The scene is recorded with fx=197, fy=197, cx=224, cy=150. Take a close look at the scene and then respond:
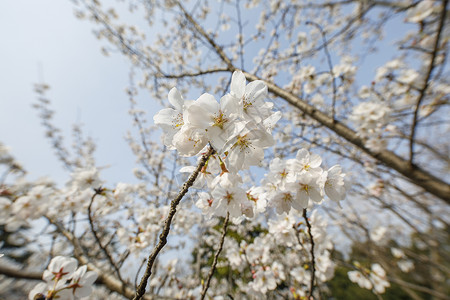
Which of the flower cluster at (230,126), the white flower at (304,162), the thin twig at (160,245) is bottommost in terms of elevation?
the white flower at (304,162)

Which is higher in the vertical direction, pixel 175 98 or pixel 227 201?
pixel 175 98

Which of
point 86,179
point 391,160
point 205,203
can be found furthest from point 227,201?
point 391,160

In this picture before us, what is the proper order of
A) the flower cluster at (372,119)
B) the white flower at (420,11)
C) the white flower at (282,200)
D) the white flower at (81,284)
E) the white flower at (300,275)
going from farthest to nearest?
the white flower at (300,275) → the flower cluster at (372,119) → the white flower at (420,11) → the white flower at (81,284) → the white flower at (282,200)

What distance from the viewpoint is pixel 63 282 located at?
1.30 meters

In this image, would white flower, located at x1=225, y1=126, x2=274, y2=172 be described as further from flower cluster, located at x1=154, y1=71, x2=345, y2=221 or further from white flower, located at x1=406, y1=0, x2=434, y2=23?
white flower, located at x1=406, y1=0, x2=434, y2=23

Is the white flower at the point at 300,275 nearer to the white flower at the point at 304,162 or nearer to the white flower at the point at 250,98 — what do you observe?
the white flower at the point at 304,162

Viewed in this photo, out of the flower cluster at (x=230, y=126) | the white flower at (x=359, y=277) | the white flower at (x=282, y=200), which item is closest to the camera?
the flower cluster at (x=230, y=126)

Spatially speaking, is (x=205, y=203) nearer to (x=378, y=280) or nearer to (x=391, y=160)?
(x=391, y=160)

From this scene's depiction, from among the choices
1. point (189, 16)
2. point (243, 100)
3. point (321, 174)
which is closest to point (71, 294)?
point (243, 100)

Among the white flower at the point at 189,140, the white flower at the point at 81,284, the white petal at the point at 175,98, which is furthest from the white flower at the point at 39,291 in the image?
the white petal at the point at 175,98

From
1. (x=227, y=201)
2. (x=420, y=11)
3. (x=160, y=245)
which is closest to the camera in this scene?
(x=160, y=245)

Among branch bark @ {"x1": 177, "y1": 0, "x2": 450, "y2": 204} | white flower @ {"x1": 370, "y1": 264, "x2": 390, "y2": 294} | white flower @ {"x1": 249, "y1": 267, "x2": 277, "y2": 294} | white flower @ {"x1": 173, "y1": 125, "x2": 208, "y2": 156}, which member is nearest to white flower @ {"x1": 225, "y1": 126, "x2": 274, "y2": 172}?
white flower @ {"x1": 173, "y1": 125, "x2": 208, "y2": 156}

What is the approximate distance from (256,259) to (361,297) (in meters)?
10.4

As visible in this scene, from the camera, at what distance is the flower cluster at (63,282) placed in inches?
49.4
